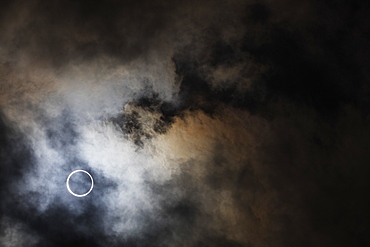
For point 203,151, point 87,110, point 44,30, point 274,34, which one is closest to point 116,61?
point 87,110

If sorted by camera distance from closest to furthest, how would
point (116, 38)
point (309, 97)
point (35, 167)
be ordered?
point (309, 97)
point (116, 38)
point (35, 167)

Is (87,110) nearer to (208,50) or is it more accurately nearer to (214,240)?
(208,50)

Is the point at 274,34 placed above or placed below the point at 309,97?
above

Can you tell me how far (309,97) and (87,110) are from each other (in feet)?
11.8

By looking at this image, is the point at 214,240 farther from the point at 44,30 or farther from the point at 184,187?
the point at 44,30

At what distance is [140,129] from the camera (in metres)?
5.55

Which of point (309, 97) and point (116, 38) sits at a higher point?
point (116, 38)

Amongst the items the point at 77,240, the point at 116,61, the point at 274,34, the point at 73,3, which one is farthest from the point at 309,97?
the point at 77,240

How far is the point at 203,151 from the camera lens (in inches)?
211

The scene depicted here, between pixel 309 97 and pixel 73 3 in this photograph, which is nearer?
pixel 309 97

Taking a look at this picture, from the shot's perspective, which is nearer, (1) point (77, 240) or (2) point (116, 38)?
(2) point (116, 38)

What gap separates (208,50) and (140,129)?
5.58 feet

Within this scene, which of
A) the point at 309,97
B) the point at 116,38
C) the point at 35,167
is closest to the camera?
the point at 309,97

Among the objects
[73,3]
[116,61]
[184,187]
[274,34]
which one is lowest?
[184,187]
